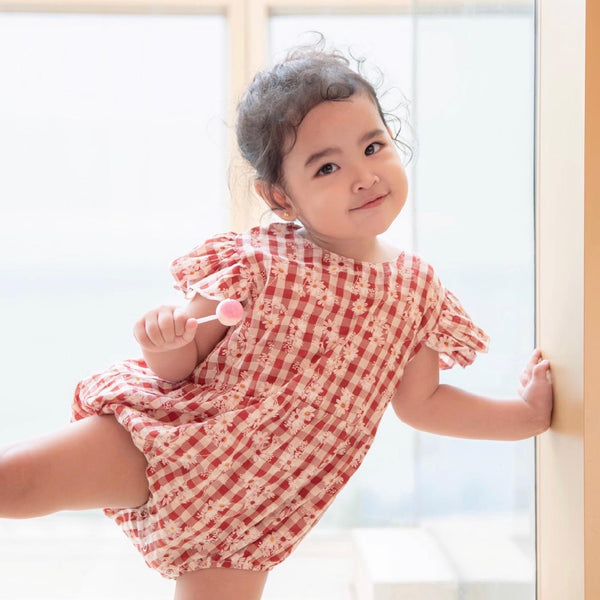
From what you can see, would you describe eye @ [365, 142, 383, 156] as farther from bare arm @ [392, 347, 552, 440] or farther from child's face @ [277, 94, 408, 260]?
bare arm @ [392, 347, 552, 440]

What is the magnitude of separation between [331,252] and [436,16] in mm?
679

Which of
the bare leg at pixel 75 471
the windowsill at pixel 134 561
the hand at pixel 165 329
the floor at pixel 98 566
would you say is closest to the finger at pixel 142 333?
the hand at pixel 165 329

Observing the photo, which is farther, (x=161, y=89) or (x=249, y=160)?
(x=161, y=89)

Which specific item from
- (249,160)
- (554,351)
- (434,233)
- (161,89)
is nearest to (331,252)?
(249,160)

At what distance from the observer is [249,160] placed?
3.45 feet

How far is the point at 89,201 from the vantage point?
1806 millimetres

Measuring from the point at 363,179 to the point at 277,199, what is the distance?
0.13 m

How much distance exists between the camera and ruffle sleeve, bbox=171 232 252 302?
95cm

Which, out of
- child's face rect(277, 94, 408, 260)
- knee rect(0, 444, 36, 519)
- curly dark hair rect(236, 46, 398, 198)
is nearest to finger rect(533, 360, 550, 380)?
child's face rect(277, 94, 408, 260)

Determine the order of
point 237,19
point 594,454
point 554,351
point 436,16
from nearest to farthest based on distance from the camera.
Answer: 1. point 594,454
2. point 554,351
3. point 436,16
4. point 237,19

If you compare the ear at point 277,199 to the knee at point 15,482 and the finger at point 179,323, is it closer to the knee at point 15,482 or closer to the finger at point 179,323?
the finger at point 179,323

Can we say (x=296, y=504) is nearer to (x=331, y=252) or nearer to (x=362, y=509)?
(x=331, y=252)

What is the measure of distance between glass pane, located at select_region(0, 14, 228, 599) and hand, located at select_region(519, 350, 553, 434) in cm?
94

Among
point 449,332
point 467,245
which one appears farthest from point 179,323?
point 467,245
